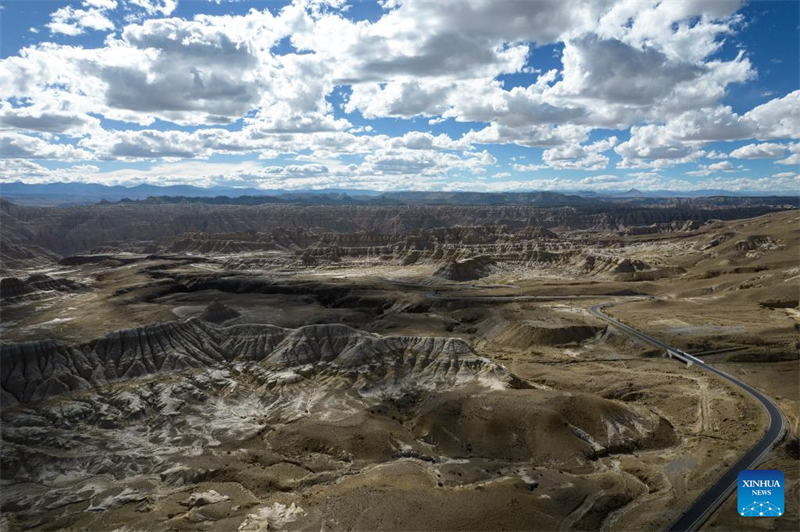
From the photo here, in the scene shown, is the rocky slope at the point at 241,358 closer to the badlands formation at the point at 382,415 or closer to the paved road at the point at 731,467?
the badlands formation at the point at 382,415

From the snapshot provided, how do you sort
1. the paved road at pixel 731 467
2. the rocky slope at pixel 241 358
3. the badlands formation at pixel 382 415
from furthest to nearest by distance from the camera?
the rocky slope at pixel 241 358 → the badlands formation at pixel 382 415 → the paved road at pixel 731 467

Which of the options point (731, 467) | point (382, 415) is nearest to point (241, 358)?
point (382, 415)

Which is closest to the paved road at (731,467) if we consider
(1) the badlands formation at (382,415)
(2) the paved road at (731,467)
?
(2) the paved road at (731,467)

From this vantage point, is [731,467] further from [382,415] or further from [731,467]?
[382,415]

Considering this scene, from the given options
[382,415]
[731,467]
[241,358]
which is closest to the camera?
[731,467]

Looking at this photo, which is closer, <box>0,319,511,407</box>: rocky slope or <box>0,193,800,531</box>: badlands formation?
<box>0,193,800,531</box>: badlands formation

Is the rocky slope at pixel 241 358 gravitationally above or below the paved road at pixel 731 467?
above

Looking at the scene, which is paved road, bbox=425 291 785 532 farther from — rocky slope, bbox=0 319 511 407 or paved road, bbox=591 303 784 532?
rocky slope, bbox=0 319 511 407

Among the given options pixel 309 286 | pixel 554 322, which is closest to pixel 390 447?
pixel 554 322

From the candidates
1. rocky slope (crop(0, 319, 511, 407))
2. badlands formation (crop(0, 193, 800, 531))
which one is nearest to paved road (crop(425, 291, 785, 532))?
badlands formation (crop(0, 193, 800, 531))

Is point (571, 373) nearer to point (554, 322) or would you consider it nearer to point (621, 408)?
point (621, 408)

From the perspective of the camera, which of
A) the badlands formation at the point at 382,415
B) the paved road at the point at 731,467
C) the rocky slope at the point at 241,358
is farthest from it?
the rocky slope at the point at 241,358
